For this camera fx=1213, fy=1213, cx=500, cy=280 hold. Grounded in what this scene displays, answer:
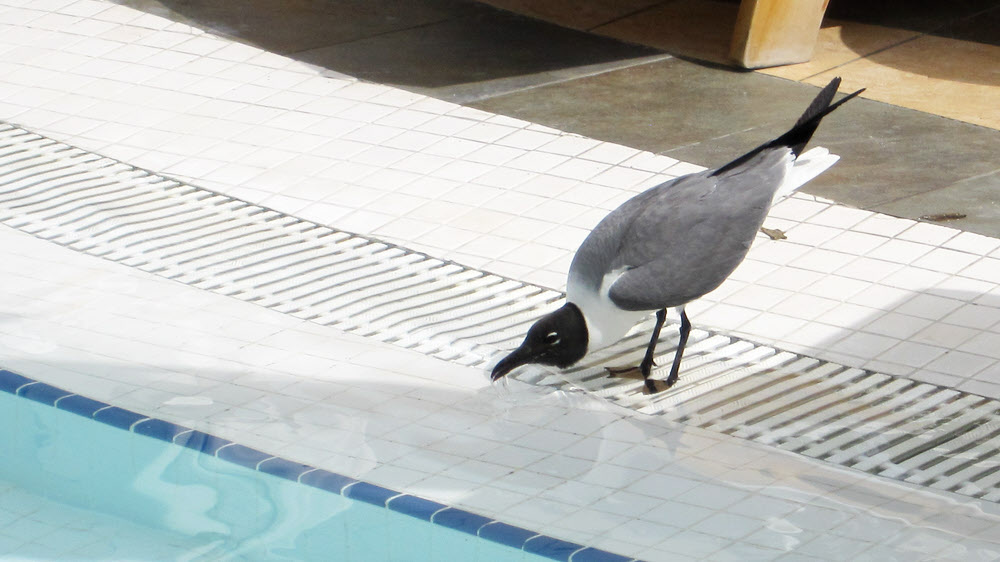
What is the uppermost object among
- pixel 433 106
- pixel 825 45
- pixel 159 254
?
pixel 825 45

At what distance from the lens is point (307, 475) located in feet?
10.5

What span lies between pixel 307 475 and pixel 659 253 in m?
1.12

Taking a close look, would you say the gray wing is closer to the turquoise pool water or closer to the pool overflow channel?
the pool overflow channel

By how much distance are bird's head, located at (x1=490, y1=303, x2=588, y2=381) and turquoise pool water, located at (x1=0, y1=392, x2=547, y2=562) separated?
0.57 meters

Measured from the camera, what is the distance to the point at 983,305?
4.02 meters

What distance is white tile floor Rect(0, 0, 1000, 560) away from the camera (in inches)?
122

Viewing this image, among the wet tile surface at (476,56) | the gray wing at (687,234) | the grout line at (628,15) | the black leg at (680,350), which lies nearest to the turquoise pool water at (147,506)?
the gray wing at (687,234)

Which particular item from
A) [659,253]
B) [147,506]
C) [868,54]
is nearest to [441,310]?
[659,253]

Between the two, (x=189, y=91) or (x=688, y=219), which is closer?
(x=688, y=219)

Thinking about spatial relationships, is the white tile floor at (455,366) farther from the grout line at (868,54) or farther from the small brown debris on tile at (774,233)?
the grout line at (868,54)

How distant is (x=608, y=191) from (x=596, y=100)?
44.5 inches

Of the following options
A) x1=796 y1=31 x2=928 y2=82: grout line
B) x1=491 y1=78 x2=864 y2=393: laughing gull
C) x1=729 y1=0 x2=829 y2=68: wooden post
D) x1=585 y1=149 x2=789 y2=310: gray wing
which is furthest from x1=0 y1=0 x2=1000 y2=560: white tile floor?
x1=796 y1=31 x2=928 y2=82: grout line

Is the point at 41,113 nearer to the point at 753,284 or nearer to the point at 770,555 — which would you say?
the point at 753,284

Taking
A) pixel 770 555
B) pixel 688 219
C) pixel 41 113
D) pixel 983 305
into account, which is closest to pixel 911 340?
pixel 983 305
